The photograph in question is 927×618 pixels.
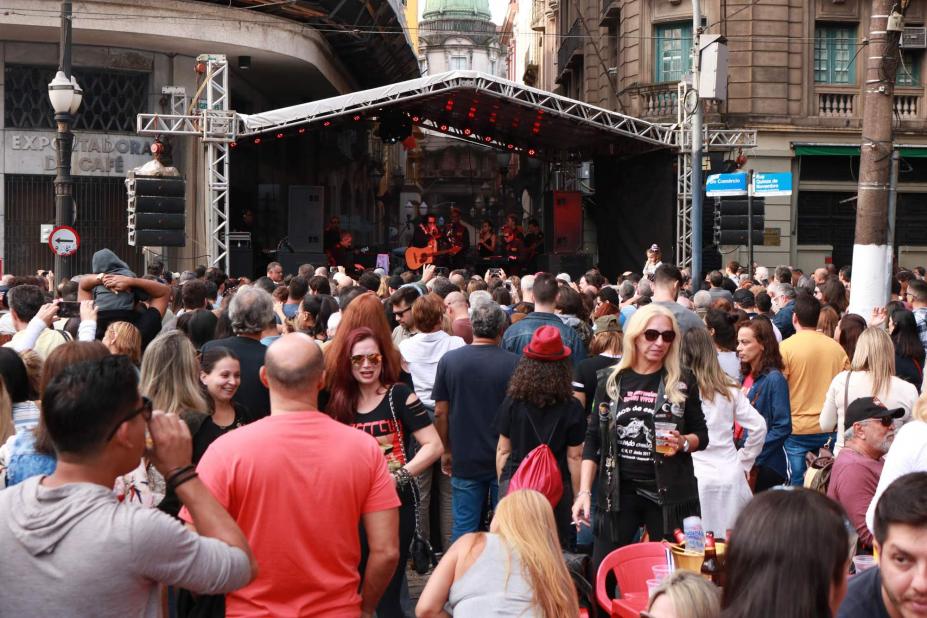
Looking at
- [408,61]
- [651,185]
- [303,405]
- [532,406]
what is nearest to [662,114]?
[651,185]

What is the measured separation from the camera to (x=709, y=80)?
55.2ft

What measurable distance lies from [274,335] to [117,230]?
58.7ft

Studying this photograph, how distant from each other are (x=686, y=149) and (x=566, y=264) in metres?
3.78

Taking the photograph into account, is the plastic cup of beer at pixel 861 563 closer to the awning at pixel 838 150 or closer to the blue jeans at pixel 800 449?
the blue jeans at pixel 800 449

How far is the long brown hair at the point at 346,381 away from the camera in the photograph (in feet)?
→ 18.6

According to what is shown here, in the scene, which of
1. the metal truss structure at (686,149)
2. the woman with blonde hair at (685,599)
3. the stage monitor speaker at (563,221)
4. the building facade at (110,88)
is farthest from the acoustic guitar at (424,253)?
the woman with blonde hair at (685,599)

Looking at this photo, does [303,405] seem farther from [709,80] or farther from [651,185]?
[651,185]

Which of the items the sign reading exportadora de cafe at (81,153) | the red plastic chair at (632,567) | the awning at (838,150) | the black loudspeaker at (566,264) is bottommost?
the red plastic chair at (632,567)

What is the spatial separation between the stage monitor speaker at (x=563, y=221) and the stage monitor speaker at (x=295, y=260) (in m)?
6.07

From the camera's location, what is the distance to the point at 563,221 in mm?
26781

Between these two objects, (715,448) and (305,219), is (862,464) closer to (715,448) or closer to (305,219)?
(715,448)

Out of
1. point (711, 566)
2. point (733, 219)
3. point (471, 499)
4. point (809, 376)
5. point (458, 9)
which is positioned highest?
point (458, 9)

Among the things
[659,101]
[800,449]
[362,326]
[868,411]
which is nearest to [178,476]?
[362,326]

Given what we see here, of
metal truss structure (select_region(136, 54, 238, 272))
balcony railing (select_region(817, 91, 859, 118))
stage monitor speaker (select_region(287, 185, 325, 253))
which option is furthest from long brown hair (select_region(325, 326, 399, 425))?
balcony railing (select_region(817, 91, 859, 118))
